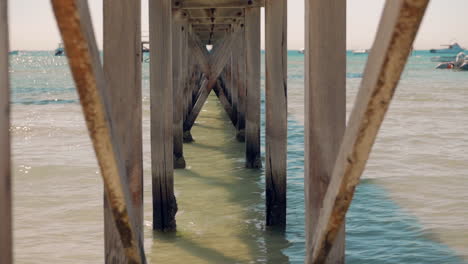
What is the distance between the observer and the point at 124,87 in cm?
256

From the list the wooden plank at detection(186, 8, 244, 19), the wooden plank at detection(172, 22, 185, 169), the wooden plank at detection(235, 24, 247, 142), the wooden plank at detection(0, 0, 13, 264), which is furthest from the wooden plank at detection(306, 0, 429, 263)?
the wooden plank at detection(235, 24, 247, 142)

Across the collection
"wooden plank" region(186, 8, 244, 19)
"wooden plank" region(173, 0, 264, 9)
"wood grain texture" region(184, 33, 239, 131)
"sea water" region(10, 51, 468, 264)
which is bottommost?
"sea water" region(10, 51, 468, 264)

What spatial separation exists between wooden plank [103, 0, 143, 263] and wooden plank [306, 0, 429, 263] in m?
0.98

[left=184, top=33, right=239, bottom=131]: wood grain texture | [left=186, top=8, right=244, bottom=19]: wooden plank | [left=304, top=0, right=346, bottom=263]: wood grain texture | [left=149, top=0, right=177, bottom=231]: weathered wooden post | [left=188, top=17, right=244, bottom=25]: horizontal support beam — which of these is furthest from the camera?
→ [left=188, top=17, right=244, bottom=25]: horizontal support beam

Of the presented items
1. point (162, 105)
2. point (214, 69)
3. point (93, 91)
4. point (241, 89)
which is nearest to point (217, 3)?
point (214, 69)

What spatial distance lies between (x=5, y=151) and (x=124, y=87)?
89 cm

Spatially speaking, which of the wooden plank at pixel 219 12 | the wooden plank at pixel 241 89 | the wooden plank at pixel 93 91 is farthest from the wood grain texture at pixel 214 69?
the wooden plank at pixel 93 91

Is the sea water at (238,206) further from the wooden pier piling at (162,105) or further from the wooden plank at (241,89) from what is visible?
the wooden pier piling at (162,105)

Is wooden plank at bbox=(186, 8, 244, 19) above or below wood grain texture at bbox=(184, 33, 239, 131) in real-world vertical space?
above

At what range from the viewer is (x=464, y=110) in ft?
58.9

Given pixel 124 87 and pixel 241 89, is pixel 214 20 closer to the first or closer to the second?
pixel 241 89

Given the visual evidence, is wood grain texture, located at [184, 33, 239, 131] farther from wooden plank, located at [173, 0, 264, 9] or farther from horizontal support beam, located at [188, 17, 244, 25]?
wooden plank, located at [173, 0, 264, 9]

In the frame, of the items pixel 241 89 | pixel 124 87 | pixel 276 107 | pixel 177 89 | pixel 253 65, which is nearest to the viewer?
pixel 124 87

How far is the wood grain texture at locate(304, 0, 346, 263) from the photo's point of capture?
94.4 inches
